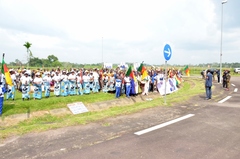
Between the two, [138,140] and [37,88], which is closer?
[138,140]

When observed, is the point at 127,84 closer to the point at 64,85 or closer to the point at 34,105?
the point at 64,85

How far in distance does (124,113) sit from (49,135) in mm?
3518

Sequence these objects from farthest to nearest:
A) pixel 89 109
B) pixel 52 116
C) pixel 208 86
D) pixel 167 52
→ pixel 208 86
pixel 89 109
pixel 52 116
pixel 167 52

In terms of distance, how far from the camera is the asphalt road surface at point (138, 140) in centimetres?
486

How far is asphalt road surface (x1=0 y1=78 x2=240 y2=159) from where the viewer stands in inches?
191

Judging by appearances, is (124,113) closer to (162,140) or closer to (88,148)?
(162,140)

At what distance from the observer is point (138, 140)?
5715 mm

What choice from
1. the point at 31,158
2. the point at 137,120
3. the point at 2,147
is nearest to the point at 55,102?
the point at 137,120

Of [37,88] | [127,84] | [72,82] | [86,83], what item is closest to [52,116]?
[37,88]

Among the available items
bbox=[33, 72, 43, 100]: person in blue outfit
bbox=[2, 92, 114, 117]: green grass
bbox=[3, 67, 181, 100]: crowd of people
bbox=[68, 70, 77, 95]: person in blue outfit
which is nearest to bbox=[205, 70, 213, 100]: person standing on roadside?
bbox=[3, 67, 181, 100]: crowd of people

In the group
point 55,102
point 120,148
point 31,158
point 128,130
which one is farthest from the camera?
point 55,102

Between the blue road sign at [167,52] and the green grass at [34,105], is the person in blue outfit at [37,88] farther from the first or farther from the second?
the blue road sign at [167,52]

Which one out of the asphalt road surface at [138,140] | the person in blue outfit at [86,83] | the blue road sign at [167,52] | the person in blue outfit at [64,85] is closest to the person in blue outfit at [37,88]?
the person in blue outfit at [64,85]

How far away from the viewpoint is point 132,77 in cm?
1595
